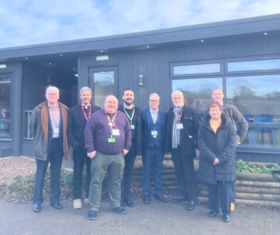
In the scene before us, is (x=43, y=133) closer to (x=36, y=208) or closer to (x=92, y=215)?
(x=36, y=208)

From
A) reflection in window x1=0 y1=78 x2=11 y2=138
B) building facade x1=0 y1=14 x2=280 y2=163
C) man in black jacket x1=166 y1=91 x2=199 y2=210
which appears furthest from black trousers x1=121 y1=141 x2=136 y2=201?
reflection in window x1=0 y1=78 x2=11 y2=138

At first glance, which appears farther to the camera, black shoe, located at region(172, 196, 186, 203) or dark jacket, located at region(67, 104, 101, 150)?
black shoe, located at region(172, 196, 186, 203)

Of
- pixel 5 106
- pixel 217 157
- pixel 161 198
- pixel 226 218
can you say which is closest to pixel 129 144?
pixel 161 198

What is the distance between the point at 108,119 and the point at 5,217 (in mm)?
2083

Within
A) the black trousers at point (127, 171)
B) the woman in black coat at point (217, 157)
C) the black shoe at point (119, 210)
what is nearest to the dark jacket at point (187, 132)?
the woman in black coat at point (217, 157)

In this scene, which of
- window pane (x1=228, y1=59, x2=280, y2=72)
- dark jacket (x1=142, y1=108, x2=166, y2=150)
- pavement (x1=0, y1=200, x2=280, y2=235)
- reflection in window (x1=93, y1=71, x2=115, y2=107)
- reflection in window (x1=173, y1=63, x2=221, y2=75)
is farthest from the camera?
reflection in window (x1=93, y1=71, x2=115, y2=107)

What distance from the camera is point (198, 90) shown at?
595 centimetres

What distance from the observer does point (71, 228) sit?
3.29 metres

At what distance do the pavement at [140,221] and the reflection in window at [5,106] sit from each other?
4.61 meters

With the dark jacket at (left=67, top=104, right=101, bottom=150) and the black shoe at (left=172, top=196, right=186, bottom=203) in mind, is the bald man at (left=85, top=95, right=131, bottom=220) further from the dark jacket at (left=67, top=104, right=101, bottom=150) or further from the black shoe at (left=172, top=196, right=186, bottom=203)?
the black shoe at (left=172, top=196, right=186, bottom=203)

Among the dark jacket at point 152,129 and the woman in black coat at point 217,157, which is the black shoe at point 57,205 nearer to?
the dark jacket at point 152,129

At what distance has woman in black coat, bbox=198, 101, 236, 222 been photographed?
3.44m

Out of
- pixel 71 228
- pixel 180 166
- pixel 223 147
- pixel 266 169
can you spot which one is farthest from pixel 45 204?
pixel 266 169

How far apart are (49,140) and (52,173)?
553mm
